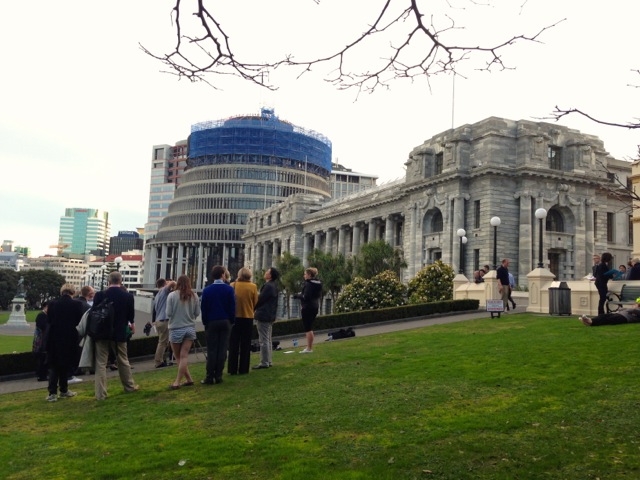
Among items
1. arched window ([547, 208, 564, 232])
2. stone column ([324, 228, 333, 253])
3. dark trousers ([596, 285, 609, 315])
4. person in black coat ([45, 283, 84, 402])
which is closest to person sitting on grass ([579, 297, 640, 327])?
dark trousers ([596, 285, 609, 315])

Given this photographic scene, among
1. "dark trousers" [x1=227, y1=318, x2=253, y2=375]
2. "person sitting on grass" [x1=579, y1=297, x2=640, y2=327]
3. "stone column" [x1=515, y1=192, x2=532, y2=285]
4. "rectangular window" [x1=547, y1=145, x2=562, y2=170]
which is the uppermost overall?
"rectangular window" [x1=547, y1=145, x2=562, y2=170]

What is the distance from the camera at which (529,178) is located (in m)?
43.1

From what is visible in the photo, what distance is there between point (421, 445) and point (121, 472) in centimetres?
325

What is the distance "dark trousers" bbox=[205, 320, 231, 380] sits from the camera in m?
10.9

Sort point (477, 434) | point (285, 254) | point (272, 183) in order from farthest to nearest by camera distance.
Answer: point (272, 183), point (285, 254), point (477, 434)

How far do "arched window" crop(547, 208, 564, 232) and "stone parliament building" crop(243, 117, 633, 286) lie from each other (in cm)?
8

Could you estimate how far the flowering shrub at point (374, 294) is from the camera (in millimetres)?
37812

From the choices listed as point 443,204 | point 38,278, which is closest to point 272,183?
point 38,278

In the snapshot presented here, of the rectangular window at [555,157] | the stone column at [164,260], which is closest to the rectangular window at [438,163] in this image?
the rectangular window at [555,157]

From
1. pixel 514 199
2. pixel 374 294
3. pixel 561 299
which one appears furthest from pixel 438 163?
pixel 561 299

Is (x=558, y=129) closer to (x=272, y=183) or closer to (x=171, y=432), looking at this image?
(x=171, y=432)

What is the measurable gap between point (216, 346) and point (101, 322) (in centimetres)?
210

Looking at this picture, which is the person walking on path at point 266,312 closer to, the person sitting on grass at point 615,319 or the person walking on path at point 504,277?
the person sitting on grass at point 615,319

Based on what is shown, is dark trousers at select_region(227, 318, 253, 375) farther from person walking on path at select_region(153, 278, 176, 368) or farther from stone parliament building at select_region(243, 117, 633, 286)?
stone parliament building at select_region(243, 117, 633, 286)
